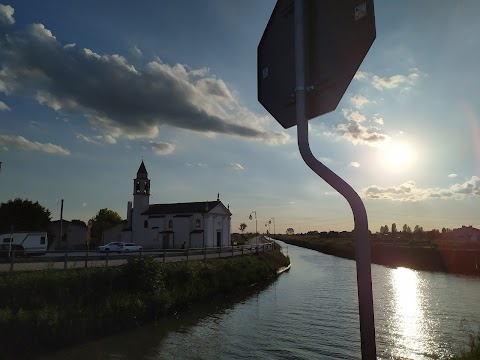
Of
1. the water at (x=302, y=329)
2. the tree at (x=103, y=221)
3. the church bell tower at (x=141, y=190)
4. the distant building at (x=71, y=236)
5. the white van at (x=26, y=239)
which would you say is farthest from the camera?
the tree at (x=103, y=221)

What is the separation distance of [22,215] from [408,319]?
196 ft

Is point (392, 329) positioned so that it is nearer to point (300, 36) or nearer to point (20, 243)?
point (300, 36)

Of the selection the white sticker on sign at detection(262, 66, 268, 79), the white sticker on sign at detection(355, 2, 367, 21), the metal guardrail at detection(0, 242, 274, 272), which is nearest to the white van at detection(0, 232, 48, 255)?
the metal guardrail at detection(0, 242, 274, 272)

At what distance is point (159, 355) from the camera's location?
559 inches

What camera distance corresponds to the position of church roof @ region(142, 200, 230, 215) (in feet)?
189

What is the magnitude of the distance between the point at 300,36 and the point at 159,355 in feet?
47.6

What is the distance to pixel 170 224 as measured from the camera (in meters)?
58.2

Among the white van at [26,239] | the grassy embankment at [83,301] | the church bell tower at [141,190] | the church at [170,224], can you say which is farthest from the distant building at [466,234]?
the white van at [26,239]

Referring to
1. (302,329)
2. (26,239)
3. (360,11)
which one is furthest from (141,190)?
(360,11)

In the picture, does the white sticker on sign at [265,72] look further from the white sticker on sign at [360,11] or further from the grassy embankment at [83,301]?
the grassy embankment at [83,301]

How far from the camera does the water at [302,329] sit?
14.5 m

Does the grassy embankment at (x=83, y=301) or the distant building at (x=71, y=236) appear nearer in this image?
the grassy embankment at (x=83, y=301)

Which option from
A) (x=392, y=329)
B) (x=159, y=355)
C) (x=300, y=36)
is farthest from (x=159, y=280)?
(x=300, y=36)

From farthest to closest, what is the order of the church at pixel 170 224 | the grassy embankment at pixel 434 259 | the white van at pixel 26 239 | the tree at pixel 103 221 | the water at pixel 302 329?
the tree at pixel 103 221
the church at pixel 170 224
the grassy embankment at pixel 434 259
the white van at pixel 26 239
the water at pixel 302 329
